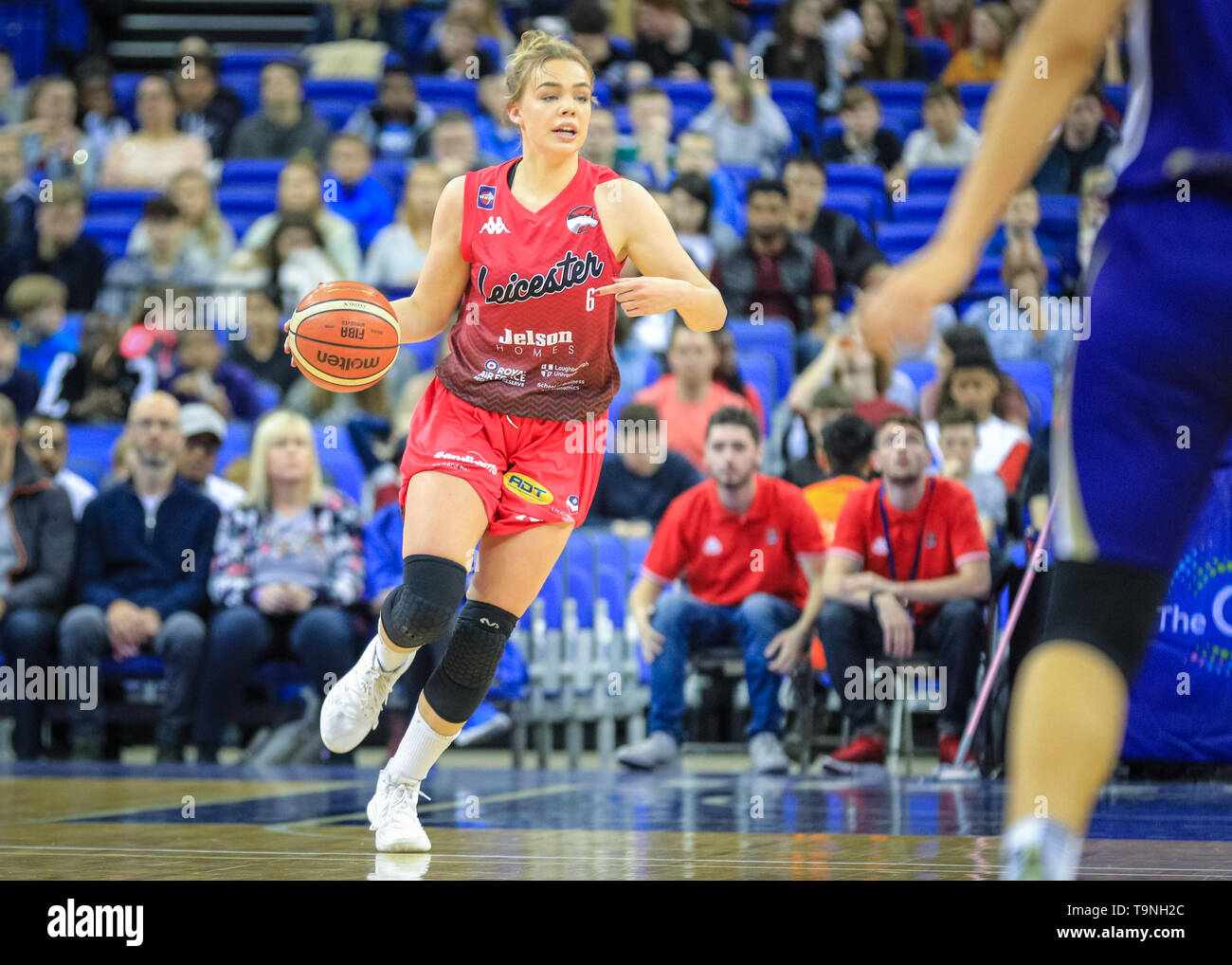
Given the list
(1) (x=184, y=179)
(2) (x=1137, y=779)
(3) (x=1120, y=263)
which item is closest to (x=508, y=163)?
(3) (x=1120, y=263)

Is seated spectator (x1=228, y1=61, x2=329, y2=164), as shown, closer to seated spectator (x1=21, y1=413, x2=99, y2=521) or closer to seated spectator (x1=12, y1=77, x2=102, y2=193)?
seated spectator (x1=12, y1=77, x2=102, y2=193)

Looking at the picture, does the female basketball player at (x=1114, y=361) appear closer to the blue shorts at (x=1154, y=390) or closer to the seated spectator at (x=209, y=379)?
the blue shorts at (x=1154, y=390)

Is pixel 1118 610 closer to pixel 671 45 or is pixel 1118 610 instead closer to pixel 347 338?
pixel 347 338

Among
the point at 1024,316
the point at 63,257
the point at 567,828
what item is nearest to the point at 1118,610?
the point at 567,828

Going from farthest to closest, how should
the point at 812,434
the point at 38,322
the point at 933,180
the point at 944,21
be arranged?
the point at 944,21 → the point at 933,180 → the point at 38,322 → the point at 812,434

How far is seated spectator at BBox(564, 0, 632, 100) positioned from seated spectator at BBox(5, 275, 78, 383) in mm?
4083

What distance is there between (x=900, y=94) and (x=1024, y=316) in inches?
137

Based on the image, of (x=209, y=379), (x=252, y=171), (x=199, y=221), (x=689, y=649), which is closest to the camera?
(x=689, y=649)

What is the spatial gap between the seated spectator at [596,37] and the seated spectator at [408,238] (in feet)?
7.66

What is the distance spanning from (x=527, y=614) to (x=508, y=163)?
12.2 ft

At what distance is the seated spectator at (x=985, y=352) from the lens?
7891mm

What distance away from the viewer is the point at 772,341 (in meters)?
9.30

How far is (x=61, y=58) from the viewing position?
45.3 feet
